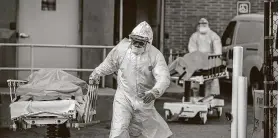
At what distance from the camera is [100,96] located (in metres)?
11.8

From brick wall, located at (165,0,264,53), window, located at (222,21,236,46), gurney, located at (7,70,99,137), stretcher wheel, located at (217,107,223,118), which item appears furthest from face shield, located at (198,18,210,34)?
gurney, located at (7,70,99,137)

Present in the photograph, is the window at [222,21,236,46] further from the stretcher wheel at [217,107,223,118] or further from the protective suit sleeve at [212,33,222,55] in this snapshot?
the stretcher wheel at [217,107,223,118]

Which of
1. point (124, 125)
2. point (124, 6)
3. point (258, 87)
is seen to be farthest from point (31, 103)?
point (124, 6)

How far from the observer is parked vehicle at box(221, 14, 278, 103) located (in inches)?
574

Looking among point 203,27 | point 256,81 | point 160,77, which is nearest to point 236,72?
point 160,77

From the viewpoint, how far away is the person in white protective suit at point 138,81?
8.01m

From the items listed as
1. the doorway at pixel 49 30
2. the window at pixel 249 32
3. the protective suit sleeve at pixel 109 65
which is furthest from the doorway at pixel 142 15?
the protective suit sleeve at pixel 109 65

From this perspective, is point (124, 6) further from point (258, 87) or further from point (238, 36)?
point (258, 87)

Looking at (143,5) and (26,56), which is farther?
(143,5)

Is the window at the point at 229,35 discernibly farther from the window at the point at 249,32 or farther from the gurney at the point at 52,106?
the gurney at the point at 52,106

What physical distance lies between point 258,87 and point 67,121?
6.85 meters

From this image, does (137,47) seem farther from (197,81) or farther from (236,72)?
(197,81)

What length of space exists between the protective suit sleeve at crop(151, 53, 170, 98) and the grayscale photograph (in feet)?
0.04

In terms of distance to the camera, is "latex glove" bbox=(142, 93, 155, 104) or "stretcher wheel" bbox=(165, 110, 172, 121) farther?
"stretcher wheel" bbox=(165, 110, 172, 121)
